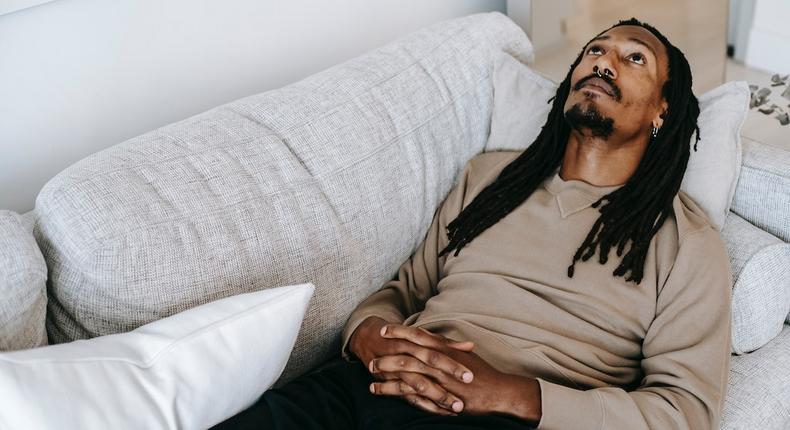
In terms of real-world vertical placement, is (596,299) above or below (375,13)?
below

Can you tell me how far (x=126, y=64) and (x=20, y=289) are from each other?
25.2 inches

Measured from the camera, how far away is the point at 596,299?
1469 millimetres

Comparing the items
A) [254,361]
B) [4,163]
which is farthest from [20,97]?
[254,361]

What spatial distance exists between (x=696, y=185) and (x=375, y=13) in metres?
0.99

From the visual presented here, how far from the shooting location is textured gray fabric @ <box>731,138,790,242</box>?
1.55 m

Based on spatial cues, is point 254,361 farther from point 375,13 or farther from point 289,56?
point 375,13

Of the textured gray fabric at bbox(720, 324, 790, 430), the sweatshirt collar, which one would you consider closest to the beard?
the sweatshirt collar

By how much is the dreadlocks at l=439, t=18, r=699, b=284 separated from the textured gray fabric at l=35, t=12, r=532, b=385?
0.14 metres

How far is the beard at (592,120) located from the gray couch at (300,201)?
0.30m

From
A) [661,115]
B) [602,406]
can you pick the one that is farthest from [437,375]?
[661,115]

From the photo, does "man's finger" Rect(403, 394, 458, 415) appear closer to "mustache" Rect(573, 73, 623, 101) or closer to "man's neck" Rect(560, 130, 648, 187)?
"man's neck" Rect(560, 130, 648, 187)

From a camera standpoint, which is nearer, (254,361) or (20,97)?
(254,361)

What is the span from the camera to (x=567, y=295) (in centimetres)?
148

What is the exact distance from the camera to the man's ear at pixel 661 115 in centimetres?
160
